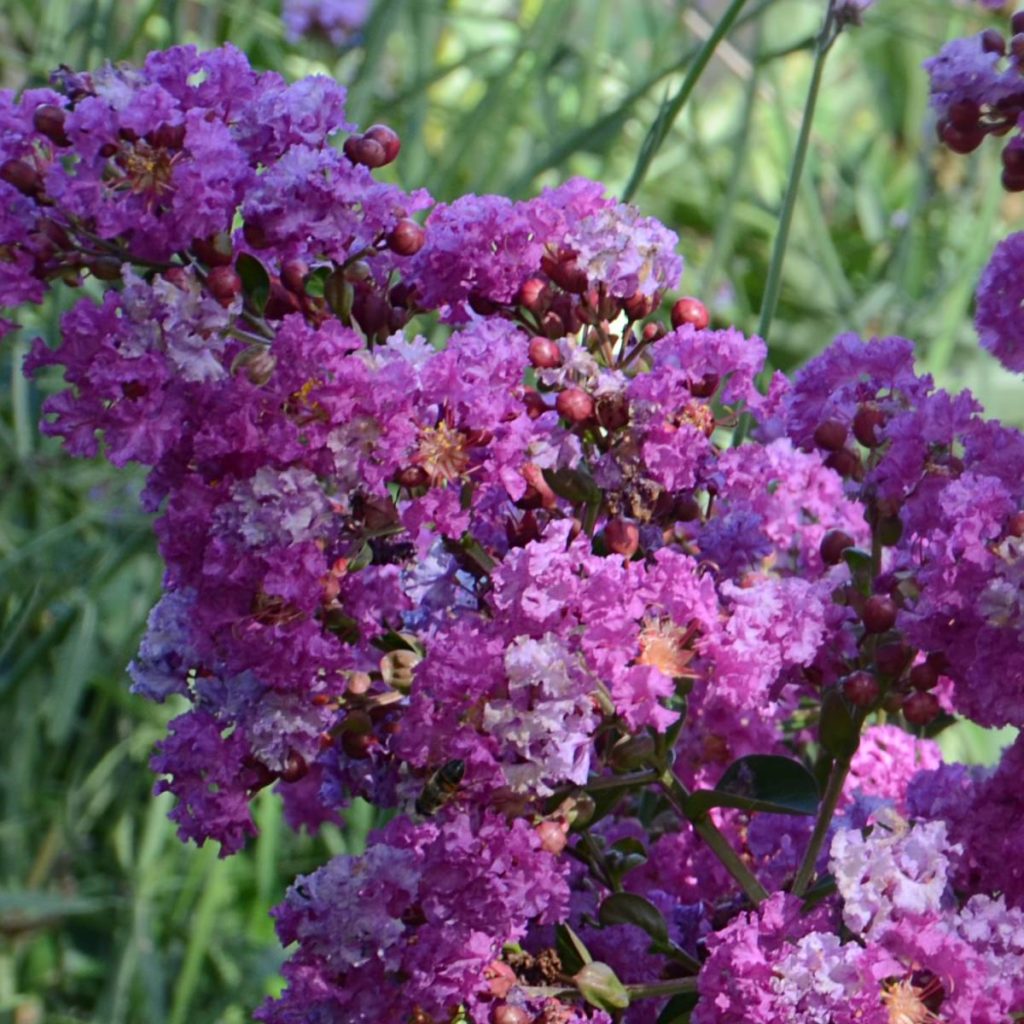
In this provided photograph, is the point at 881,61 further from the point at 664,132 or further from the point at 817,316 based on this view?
the point at 664,132

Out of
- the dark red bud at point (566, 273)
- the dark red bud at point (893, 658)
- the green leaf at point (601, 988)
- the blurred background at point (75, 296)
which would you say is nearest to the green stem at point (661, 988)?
the green leaf at point (601, 988)

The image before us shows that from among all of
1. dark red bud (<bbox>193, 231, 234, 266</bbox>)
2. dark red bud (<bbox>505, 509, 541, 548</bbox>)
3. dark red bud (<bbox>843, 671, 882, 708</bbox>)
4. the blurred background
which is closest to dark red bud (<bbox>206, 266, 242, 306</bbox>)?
dark red bud (<bbox>193, 231, 234, 266</bbox>)

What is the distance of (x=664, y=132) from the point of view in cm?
69

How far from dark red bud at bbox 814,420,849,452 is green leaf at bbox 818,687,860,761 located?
0.24ft

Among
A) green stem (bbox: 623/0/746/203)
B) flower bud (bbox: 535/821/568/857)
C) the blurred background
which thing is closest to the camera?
flower bud (bbox: 535/821/568/857)

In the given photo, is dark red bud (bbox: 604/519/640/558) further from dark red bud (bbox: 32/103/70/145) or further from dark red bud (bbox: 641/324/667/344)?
dark red bud (bbox: 32/103/70/145)

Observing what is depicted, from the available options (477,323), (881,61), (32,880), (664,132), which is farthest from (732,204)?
(881,61)

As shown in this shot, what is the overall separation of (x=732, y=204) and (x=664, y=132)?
40 centimetres

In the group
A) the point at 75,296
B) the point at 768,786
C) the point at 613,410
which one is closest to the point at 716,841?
the point at 768,786

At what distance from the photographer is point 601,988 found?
1.63ft

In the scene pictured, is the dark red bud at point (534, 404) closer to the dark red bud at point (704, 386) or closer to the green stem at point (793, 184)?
the dark red bud at point (704, 386)

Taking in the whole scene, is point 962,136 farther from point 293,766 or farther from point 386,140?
point 293,766

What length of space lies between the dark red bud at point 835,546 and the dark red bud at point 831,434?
0.04 meters

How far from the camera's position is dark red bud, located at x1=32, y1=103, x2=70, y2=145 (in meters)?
0.51
